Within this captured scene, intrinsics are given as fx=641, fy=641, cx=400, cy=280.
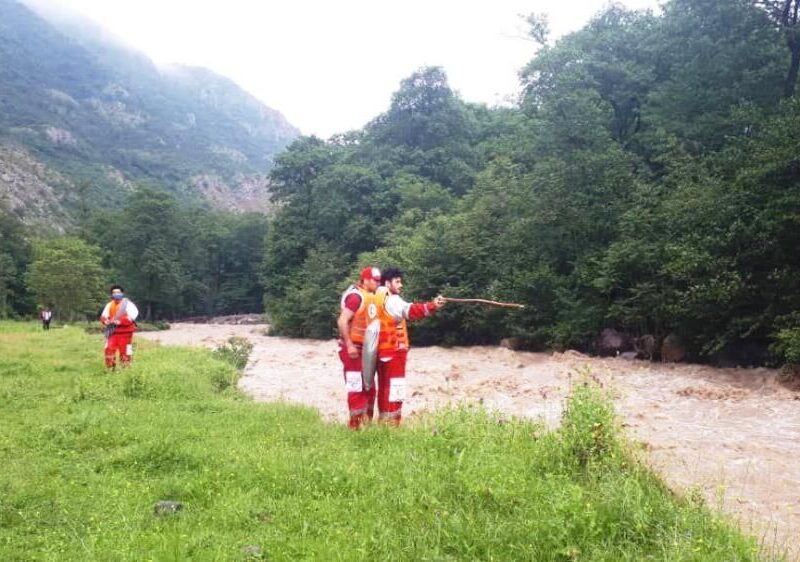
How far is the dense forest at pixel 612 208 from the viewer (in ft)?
54.9

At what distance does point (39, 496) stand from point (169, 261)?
55714mm

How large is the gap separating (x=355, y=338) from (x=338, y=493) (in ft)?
9.45

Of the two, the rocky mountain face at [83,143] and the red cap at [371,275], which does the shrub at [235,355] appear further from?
the rocky mountain face at [83,143]

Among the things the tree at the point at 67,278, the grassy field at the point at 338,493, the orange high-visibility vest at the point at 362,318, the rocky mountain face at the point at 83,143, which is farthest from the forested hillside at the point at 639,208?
the rocky mountain face at the point at 83,143

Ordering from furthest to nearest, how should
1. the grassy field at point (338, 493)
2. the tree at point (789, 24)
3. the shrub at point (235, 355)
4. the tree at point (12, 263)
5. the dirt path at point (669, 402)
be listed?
1. the tree at point (12, 263)
2. the tree at point (789, 24)
3. the shrub at point (235, 355)
4. the dirt path at point (669, 402)
5. the grassy field at point (338, 493)

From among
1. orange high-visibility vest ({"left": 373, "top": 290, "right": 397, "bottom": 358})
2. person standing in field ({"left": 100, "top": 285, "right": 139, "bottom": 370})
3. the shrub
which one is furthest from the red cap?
the shrub

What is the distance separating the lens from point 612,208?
22.9m

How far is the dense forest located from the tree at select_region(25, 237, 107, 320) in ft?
3.17

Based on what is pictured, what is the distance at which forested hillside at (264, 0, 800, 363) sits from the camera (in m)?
16.6

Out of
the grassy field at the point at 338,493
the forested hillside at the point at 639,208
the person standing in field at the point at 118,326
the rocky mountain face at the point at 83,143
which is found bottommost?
the grassy field at the point at 338,493

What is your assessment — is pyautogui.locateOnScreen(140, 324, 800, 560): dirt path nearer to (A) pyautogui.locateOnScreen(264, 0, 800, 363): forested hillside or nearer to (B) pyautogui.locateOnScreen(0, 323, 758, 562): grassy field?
(B) pyautogui.locateOnScreen(0, 323, 758, 562): grassy field

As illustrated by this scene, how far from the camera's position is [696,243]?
1762cm

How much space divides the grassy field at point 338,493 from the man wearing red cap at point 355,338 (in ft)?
1.08

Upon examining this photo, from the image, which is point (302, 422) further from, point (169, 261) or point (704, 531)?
point (169, 261)
